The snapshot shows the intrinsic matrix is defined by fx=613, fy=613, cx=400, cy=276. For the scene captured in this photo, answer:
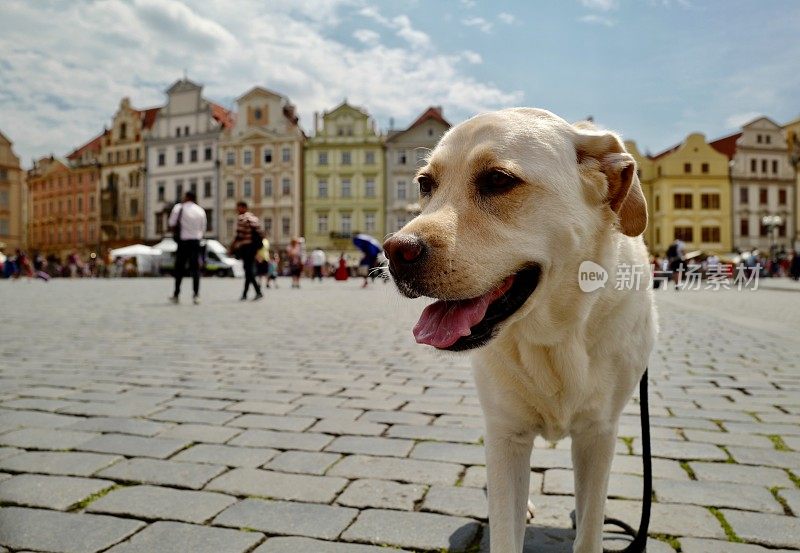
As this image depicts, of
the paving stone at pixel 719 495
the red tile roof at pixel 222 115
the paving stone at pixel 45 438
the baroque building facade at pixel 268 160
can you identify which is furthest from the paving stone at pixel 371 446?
the red tile roof at pixel 222 115

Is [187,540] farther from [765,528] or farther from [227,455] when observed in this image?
[765,528]

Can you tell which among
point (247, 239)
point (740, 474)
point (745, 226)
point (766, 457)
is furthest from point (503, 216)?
point (745, 226)

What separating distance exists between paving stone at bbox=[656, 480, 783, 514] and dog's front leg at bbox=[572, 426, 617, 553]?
59 centimetres

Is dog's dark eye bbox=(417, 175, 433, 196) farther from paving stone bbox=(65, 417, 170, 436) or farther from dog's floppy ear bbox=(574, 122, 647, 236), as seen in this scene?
paving stone bbox=(65, 417, 170, 436)

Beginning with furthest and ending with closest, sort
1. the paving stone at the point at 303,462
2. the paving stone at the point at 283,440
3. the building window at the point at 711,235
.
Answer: the building window at the point at 711,235 → the paving stone at the point at 283,440 → the paving stone at the point at 303,462

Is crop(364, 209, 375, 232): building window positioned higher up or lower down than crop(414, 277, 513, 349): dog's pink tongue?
higher up

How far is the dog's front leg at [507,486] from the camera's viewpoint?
1859 millimetres

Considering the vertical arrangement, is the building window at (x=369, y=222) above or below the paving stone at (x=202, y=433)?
above

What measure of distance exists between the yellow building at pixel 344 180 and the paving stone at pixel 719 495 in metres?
56.4

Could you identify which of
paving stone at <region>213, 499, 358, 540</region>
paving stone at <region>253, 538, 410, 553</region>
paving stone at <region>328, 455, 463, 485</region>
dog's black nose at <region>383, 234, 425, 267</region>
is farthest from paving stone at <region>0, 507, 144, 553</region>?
dog's black nose at <region>383, 234, 425, 267</region>

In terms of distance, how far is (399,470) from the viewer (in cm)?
278

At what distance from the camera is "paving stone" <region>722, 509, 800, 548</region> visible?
2.11m

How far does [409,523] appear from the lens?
224 centimetres

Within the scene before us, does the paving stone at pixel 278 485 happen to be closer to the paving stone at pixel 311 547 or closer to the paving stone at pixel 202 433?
the paving stone at pixel 311 547
